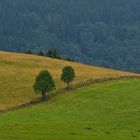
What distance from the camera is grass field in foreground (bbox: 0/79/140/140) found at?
1843 inches

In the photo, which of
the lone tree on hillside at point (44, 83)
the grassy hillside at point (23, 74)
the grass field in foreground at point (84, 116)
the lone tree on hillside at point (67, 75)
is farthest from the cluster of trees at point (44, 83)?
the lone tree on hillside at point (67, 75)

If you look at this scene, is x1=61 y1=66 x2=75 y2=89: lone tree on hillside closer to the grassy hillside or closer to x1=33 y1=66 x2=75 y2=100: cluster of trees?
the grassy hillside

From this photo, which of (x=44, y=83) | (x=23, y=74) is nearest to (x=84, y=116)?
(x=44, y=83)

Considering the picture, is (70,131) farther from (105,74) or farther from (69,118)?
(105,74)

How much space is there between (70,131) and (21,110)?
1989cm

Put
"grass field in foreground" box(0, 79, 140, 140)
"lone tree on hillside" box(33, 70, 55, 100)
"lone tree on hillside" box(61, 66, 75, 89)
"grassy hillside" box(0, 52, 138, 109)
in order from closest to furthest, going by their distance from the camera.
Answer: "grass field in foreground" box(0, 79, 140, 140), "lone tree on hillside" box(33, 70, 55, 100), "grassy hillside" box(0, 52, 138, 109), "lone tree on hillside" box(61, 66, 75, 89)

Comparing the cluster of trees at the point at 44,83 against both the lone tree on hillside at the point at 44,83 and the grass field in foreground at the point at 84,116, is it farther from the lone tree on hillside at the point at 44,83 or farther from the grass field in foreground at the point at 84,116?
the grass field in foreground at the point at 84,116

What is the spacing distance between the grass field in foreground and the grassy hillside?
5.51m

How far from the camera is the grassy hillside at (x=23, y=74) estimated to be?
262ft

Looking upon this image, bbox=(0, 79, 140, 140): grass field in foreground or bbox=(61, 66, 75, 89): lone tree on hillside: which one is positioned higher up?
bbox=(61, 66, 75, 89): lone tree on hillside

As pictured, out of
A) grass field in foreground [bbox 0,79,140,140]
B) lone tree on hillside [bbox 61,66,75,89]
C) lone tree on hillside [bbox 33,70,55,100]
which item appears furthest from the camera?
lone tree on hillside [bbox 61,66,75,89]

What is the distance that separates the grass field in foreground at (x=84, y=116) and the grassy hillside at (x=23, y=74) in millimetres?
5510

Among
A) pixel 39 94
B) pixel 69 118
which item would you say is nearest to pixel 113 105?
pixel 69 118

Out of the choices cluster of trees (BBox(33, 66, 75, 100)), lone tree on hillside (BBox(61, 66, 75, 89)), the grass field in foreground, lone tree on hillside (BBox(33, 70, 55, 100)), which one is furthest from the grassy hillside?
the grass field in foreground
